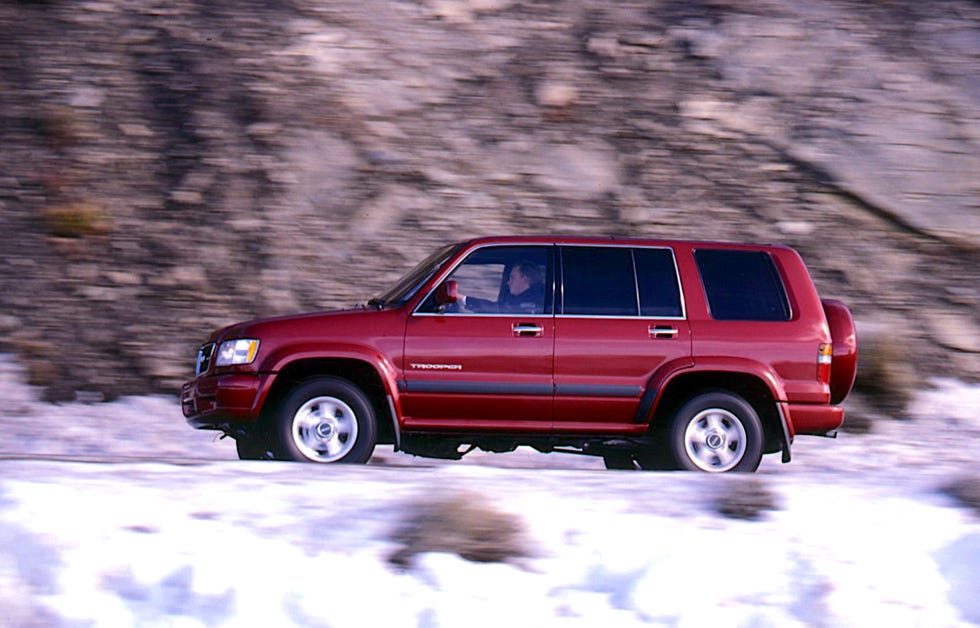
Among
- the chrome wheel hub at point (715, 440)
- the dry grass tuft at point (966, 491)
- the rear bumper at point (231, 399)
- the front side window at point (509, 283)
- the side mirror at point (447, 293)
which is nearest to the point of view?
the dry grass tuft at point (966, 491)

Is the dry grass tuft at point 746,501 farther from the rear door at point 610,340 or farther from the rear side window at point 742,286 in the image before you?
the rear side window at point 742,286

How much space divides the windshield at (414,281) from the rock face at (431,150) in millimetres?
4778

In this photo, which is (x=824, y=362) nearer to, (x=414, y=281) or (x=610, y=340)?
(x=610, y=340)

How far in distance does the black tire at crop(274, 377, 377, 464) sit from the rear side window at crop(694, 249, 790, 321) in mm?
2379

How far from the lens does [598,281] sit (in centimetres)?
796

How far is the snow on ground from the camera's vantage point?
5285mm

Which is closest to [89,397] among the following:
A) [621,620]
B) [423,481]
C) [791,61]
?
[423,481]

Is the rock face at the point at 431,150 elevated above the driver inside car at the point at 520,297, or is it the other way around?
the rock face at the point at 431,150

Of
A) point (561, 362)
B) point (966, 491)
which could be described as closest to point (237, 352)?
point (561, 362)

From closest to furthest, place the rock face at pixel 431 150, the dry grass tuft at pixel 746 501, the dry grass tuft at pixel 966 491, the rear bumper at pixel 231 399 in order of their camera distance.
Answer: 1. the dry grass tuft at pixel 746 501
2. the dry grass tuft at pixel 966 491
3. the rear bumper at pixel 231 399
4. the rock face at pixel 431 150

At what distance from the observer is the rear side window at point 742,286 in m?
8.00

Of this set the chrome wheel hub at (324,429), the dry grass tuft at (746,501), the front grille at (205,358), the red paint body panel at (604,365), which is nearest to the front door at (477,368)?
the red paint body panel at (604,365)

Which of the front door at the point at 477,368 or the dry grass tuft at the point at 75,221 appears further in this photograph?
the dry grass tuft at the point at 75,221

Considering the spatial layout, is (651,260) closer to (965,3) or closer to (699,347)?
(699,347)
